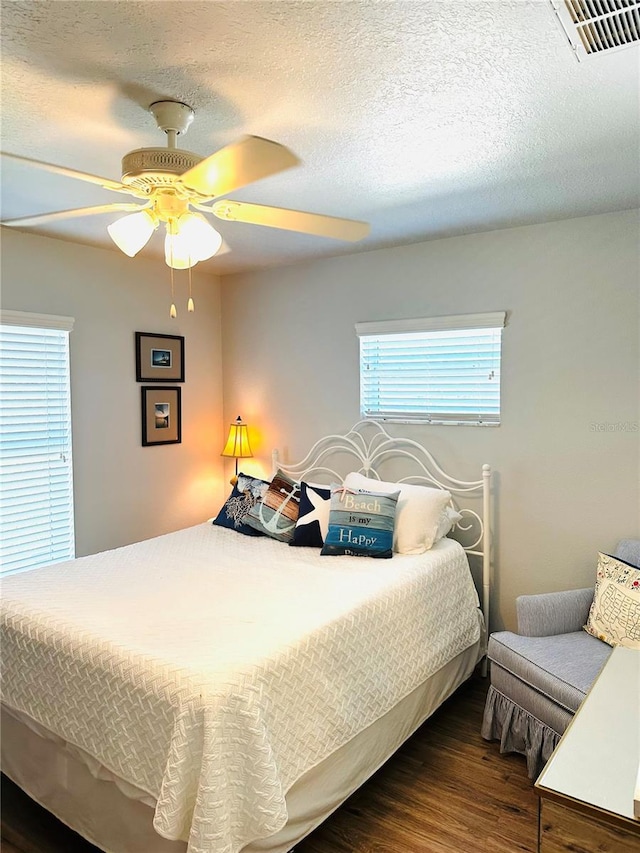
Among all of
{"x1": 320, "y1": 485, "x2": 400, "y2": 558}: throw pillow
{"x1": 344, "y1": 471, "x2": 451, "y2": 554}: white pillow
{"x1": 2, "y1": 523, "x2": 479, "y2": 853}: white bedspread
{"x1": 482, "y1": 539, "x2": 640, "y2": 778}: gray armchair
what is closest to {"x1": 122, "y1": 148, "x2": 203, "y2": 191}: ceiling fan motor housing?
{"x1": 2, "y1": 523, "x2": 479, "y2": 853}: white bedspread

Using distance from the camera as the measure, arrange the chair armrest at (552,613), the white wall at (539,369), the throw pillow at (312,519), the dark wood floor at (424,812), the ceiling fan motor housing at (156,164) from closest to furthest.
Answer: the ceiling fan motor housing at (156,164)
the dark wood floor at (424,812)
the chair armrest at (552,613)
the white wall at (539,369)
the throw pillow at (312,519)

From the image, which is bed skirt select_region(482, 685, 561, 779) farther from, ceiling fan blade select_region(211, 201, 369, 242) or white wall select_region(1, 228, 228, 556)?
white wall select_region(1, 228, 228, 556)

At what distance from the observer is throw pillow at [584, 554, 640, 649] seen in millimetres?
2604

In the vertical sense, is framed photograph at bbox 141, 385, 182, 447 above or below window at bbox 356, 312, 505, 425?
below

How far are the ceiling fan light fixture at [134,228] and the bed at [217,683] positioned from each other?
1.38 meters

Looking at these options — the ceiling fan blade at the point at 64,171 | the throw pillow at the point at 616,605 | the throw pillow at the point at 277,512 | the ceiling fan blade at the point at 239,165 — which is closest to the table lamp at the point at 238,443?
the throw pillow at the point at 277,512

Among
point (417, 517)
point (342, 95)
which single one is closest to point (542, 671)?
point (417, 517)

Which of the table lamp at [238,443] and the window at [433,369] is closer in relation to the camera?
the window at [433,369]

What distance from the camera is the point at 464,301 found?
3.58m

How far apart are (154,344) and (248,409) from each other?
87 centimetres

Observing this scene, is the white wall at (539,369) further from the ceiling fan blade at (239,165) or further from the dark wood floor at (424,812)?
the ceiling fan blade at (239,165)

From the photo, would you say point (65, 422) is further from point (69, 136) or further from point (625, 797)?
point (625, 797)

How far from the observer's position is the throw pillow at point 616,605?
103 inches

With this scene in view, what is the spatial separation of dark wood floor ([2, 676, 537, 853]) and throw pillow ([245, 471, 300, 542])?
1278 millimetres
